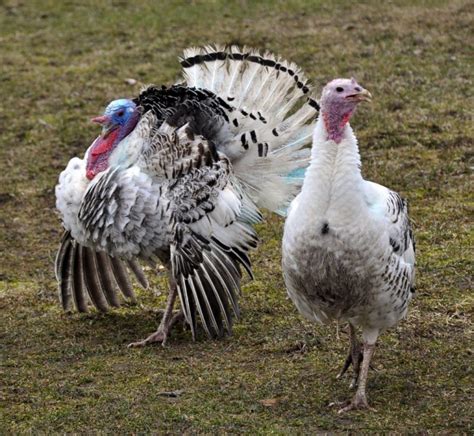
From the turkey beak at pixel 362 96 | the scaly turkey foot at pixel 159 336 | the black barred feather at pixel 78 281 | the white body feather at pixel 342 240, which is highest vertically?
the turkey beak at pixel 362 96

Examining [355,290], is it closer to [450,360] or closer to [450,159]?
[450,360]

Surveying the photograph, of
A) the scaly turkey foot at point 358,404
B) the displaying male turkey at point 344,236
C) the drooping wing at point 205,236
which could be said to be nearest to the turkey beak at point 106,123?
the drooping wing at point 205,236

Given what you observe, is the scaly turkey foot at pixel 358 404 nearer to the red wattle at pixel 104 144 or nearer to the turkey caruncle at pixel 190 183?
the turkey caruncle at pixel 190 183

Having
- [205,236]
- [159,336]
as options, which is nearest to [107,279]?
[159,336]

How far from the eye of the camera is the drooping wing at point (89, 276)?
735cm

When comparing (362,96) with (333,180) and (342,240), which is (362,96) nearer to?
(333,180)

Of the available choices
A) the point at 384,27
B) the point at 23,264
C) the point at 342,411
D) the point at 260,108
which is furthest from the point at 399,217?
the point at 384,27

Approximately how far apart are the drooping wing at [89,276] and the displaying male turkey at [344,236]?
2.17 meters

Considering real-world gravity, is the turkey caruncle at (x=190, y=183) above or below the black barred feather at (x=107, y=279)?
above

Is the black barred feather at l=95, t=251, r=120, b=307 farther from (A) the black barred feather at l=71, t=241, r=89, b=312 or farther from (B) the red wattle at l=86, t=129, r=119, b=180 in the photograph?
(B) the red wattle at l=86, t=129, r=119, b=180

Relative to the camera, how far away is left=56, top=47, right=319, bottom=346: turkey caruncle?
6.59m

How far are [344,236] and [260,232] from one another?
11.4 feet

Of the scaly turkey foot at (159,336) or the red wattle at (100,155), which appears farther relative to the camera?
the red wattle at (100,155)

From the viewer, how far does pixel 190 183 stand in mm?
6688
